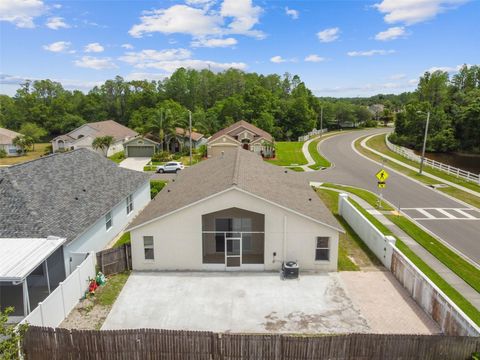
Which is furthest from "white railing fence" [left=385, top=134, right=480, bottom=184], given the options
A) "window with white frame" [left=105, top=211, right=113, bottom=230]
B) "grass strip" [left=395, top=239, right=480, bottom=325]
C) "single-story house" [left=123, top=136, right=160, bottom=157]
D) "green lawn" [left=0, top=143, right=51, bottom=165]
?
"green lawn" [left=0, top=143, right=51, bottom=165]

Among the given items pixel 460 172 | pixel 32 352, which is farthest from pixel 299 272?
pixel 460 172

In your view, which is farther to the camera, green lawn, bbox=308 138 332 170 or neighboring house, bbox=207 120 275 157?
neighboring house, bbox=207 120 275 157

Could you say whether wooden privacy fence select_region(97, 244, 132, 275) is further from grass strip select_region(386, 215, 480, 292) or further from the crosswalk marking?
the crosswalk marking

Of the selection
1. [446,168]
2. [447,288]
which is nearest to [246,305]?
[447,288]

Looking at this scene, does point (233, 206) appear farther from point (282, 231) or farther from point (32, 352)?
point (32, 352)

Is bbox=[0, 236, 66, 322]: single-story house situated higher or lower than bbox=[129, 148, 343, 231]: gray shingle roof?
lower

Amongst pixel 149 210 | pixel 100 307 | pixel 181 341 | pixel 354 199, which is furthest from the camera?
pixel 354 199
